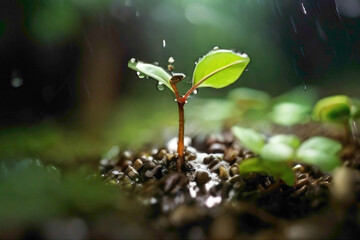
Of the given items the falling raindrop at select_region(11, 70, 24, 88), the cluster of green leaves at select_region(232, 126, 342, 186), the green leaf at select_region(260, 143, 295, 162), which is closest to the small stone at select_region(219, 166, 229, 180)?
the cluster of green leaves at select_region(232, 126, 342, 186)

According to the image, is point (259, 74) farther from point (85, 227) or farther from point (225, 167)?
Result: point (85, 227)

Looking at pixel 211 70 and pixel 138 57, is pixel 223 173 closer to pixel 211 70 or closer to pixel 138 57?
pixel 211 70

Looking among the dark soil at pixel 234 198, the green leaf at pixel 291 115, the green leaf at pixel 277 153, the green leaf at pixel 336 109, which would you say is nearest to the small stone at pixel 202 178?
the dark soil at pixel 234 198

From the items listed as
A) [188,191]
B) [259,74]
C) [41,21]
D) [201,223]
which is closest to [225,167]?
[188,191]

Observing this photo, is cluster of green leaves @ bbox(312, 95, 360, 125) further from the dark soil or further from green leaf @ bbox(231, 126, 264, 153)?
green leaf @ bbox(231, 126, 264, 153)

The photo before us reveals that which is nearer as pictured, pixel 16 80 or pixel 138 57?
pixel 16 80

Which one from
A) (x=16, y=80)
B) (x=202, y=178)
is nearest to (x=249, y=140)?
(x=202, y=178)

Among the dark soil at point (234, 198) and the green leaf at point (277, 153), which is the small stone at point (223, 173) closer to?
the dark soil at point (234, 198)
